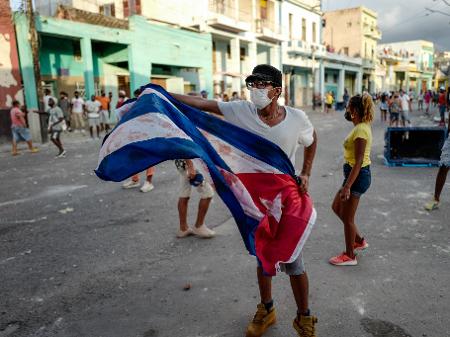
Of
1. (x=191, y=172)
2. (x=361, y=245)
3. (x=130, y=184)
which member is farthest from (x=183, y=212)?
(x=130, y=184)

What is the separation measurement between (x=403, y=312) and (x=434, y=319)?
206 mm

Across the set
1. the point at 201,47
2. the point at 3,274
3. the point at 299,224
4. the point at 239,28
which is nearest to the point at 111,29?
the point at 201,47

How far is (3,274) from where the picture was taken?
3.70 meters

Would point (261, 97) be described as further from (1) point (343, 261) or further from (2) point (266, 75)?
(1) point (343, 261)

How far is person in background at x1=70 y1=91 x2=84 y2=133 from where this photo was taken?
53.8 feet

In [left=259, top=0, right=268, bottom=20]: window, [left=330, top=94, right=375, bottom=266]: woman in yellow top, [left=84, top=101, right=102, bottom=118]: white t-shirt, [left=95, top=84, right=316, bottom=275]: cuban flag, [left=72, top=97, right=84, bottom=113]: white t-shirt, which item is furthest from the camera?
[left=259, top=0, right=268, bottom=20]: window

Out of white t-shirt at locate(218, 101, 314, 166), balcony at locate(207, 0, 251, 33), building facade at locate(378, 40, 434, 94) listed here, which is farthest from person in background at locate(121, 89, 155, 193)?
building facade at locate(378, 40, 434, 94)

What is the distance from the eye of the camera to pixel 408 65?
6469 cm

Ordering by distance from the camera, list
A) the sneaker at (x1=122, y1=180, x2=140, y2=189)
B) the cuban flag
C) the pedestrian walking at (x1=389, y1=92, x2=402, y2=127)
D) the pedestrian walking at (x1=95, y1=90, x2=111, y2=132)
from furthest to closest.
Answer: the pedestrian walking at (x1=95, y1=90, x2=111, y2=132)
the pedestrian walking at (x1=389, y1=92, x2=402, y2=127)
the sneaker at (x1=122, y1=180, x2=140, y2=189)
the cuban flag

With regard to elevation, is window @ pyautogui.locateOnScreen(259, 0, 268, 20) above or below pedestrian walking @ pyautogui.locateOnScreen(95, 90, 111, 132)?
above

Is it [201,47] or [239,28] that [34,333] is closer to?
[201,47]

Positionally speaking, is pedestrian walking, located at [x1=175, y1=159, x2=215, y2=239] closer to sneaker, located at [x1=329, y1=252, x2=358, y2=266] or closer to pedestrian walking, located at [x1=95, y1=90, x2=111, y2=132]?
sneaker, located at [x1=329, y1=252, x2=358, y2=266]

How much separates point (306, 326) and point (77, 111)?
→ 16.0 m

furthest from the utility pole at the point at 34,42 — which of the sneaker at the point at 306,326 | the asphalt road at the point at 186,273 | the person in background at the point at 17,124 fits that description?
the sneaker at the point at 306,326
